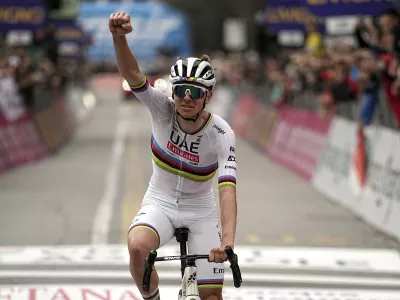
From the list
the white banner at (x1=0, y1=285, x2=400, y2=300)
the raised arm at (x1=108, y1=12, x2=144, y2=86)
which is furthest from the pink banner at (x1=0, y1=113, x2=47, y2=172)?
the raised arm at (x1=108, y1=12, x2=144, y2=86)

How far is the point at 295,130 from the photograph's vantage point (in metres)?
20.8

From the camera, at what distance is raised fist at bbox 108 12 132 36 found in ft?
20.8

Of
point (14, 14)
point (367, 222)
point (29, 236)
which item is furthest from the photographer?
point (14, 14)

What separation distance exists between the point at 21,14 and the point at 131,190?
8599mm

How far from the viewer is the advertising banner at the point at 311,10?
58.7ft

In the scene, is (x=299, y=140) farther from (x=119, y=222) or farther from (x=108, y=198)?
(x=119, y=222)

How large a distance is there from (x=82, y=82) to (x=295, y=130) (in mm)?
43478

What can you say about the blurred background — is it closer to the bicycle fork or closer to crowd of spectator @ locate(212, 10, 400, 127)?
crowd of spectator @ locate(212, 10, 400, 127)

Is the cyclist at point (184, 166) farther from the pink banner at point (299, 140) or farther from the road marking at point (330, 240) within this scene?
the pink banner at point (299, 140)

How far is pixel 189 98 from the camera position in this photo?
6457 millimetres

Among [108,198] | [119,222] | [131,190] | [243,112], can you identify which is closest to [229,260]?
[119,222]

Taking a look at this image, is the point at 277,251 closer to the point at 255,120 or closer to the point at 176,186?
the point at 176,186

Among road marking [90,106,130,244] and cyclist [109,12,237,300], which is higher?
cyclist [109,12,237,300]

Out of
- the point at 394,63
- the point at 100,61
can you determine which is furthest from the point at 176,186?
the point at 100,61
